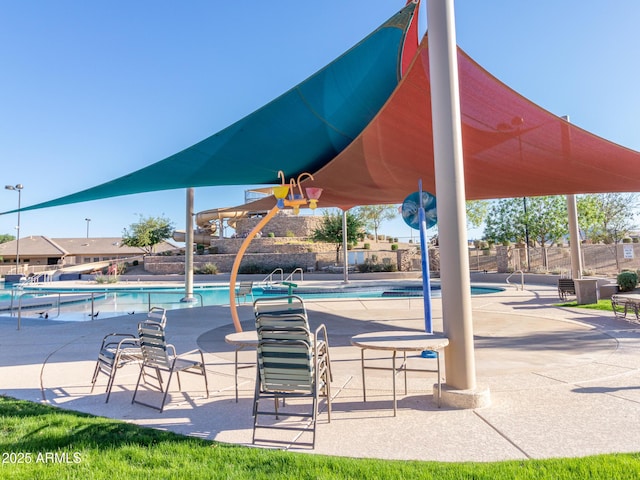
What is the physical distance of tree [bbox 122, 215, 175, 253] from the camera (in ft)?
123

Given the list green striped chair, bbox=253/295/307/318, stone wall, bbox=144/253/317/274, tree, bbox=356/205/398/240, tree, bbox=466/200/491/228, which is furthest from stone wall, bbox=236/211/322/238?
green striped chair, bbox=253/295/307/318

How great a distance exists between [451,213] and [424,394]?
1.77 m

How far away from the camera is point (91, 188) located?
6.51 m

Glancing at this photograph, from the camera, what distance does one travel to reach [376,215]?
3772cm

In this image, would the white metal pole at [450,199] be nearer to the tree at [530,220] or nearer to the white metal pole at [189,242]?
the white metal pole at [189,242]

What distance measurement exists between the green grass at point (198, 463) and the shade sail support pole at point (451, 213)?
1.09 meters

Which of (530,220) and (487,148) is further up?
(530,220)

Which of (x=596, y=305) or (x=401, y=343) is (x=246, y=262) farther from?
(x=401, y=343)

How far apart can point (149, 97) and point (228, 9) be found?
4894 mm

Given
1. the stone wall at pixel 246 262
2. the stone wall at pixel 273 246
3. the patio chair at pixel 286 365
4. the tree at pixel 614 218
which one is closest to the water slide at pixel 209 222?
the stone wall at pixel 273 246

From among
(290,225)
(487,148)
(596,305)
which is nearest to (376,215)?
(290,225)

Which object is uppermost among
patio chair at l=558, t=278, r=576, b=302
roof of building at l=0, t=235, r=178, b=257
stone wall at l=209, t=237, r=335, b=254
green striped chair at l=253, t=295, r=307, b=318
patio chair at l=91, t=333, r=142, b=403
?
roof of building at l=0, t=235, r=178, b=257

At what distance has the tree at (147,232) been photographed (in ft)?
123

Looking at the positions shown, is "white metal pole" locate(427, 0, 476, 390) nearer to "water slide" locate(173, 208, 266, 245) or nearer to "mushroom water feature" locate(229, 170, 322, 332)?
"mushroom water feature" locate(229, 170, 322, 332)
